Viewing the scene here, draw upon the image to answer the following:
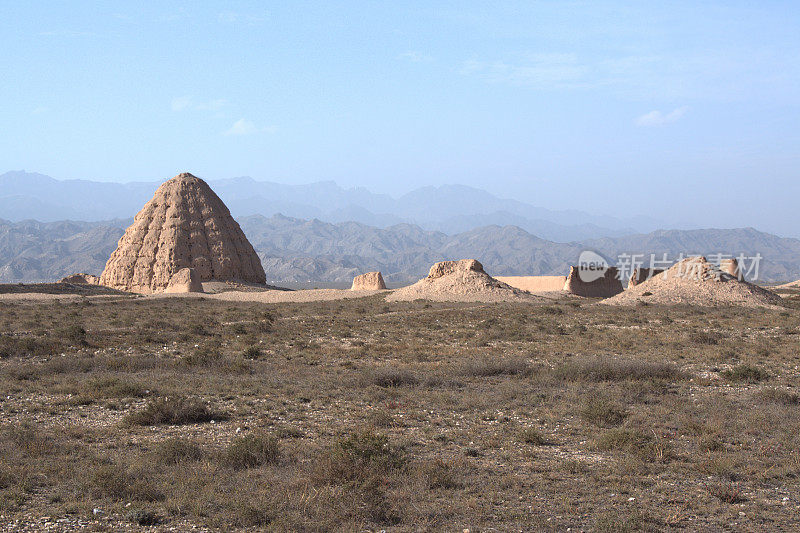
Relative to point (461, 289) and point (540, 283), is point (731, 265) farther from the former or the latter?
point (540, 283)

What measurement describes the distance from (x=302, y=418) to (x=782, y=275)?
196m

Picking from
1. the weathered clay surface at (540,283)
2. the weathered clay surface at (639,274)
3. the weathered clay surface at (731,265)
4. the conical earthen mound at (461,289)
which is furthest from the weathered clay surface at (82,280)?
the weathered clay surface at (731,265)

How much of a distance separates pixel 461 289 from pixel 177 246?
24313 mm

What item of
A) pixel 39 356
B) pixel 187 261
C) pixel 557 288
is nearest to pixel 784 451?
pixel 39 356

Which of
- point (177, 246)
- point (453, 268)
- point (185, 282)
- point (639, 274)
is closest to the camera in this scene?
point (453, 268)

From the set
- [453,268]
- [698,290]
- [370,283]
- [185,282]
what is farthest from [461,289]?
[185,282]

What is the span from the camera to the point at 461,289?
37844 mm

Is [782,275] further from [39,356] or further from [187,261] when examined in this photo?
[39,356]

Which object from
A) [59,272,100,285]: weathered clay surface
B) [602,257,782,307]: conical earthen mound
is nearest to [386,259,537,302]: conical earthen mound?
[602,257,782,307]: conical earthen mound

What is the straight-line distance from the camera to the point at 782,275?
175 m

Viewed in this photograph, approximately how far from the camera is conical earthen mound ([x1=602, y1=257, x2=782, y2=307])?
101 ft

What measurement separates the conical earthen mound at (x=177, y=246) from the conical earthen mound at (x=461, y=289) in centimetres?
1768

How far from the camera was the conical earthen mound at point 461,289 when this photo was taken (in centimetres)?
3622

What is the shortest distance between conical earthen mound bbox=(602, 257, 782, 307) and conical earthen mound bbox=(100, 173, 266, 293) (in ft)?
102
